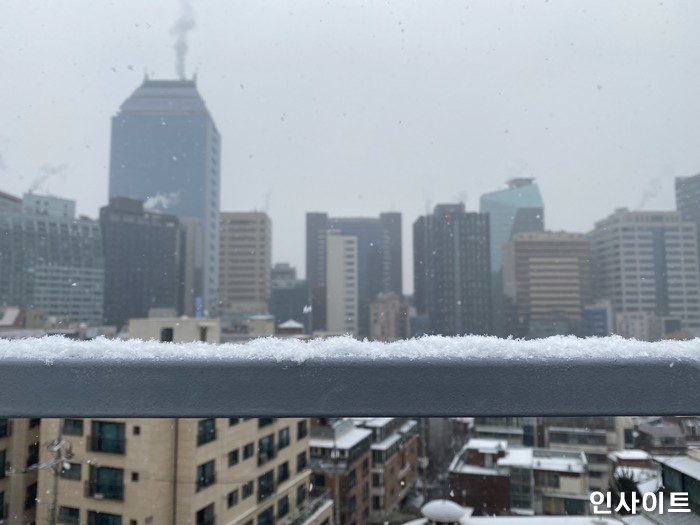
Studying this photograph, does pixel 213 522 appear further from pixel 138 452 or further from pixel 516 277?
pixel 516 277

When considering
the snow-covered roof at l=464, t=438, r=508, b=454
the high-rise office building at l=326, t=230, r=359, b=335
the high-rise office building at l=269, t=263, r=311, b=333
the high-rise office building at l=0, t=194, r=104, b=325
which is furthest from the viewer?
the high-rise office building at l=0, t=194, r=104, b=325

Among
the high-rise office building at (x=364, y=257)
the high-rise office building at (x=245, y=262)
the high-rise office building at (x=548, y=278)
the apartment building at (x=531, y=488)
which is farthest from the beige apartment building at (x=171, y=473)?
the high-rise office building at (x=245, y=262)

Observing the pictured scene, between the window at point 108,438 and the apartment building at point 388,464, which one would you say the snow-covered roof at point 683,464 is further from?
the window at point 108,438

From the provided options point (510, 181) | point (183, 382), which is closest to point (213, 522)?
point (183, 382)

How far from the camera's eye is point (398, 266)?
135 ft

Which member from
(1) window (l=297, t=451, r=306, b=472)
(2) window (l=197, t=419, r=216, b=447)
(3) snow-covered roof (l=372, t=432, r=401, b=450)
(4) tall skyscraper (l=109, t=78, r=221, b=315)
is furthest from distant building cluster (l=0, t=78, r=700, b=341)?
(2) window (l=197, t=419, r=216, b=447)

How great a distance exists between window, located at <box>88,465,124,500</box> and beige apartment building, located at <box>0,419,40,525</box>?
0.24 feet

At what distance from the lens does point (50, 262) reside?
3756 cm

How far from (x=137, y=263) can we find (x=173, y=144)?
19.8 m

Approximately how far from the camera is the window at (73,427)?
2.13 feet

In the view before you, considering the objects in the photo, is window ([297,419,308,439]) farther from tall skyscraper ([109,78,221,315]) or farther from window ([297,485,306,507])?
tall skyscraper ([109,78,221,315])

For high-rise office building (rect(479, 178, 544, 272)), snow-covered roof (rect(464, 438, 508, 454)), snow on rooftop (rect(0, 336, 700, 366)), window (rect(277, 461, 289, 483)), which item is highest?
high-rise office building (rect(479, 178, 544, 272))

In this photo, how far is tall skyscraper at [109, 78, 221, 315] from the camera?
→ 51562 millimetres

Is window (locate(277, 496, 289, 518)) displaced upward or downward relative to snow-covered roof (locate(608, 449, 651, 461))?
downward
